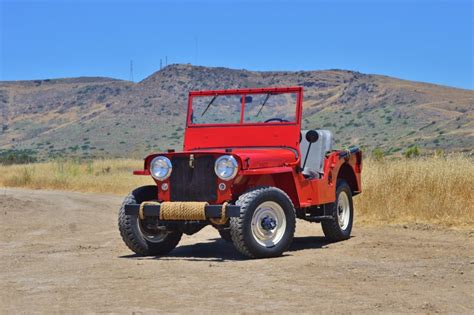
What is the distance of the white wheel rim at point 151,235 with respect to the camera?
11359mm

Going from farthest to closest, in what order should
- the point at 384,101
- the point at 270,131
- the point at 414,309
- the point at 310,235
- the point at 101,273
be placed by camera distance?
the point at 384,101 < the point at 310,235 < the point at 270,131 < the point at 101,273 < the point at 414,309

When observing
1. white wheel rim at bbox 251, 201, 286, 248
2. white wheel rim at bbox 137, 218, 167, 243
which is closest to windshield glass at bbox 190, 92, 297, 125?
white wheel rim at bbox 251, 201, 286, 248

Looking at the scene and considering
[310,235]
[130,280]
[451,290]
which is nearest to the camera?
[451,290]

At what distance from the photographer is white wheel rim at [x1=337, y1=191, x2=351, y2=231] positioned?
13375 millimetres

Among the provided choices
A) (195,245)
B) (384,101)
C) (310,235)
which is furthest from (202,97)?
(384,101)

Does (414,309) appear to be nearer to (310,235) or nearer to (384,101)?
(310,235)

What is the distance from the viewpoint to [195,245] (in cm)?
1298

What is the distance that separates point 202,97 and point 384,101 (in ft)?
260

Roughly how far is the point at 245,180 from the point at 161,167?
3.78 feet

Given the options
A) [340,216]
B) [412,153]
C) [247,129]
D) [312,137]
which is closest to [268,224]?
[312,137]

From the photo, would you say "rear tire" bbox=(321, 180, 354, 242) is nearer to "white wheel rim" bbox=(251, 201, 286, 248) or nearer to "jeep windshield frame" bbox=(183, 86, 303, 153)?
"jeep windshield frame" bbox=(183, 86, 303, 153)

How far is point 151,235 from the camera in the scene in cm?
1152

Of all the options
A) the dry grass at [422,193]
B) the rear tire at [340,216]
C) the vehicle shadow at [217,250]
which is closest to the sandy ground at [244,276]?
the vehicle shadow at [217,250]

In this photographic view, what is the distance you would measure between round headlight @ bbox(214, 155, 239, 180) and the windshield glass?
191cm
